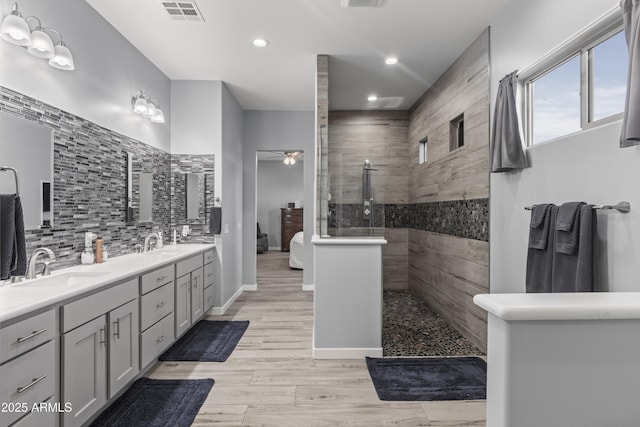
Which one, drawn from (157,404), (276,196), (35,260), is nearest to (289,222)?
(276,196)

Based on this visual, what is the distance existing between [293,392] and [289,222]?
751cm

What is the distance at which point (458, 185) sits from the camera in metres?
3.76

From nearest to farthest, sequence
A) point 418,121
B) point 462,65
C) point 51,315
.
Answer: point 51,315 < point 462,65 < point 418,121

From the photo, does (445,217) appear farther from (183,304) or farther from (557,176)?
(183,304)

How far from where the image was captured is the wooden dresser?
9.91m

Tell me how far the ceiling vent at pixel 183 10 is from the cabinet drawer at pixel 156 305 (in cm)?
224

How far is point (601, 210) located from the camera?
1.87 m

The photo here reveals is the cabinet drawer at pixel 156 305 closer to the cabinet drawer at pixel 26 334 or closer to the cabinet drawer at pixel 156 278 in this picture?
the cabinet drawer at pixel 156 278

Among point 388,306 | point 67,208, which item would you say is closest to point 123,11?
point 67,208

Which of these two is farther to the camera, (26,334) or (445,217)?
(445,217)

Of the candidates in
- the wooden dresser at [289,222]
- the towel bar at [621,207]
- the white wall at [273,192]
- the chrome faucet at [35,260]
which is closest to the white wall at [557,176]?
the towel bar at [621,207]

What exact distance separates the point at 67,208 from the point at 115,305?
2.84 ft

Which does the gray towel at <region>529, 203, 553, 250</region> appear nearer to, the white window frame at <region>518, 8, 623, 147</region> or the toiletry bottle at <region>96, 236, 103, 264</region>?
the white window frame at <region>518, 8, 623, 147</region>

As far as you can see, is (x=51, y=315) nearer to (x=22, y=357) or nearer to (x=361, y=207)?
(x=22, y=357)
